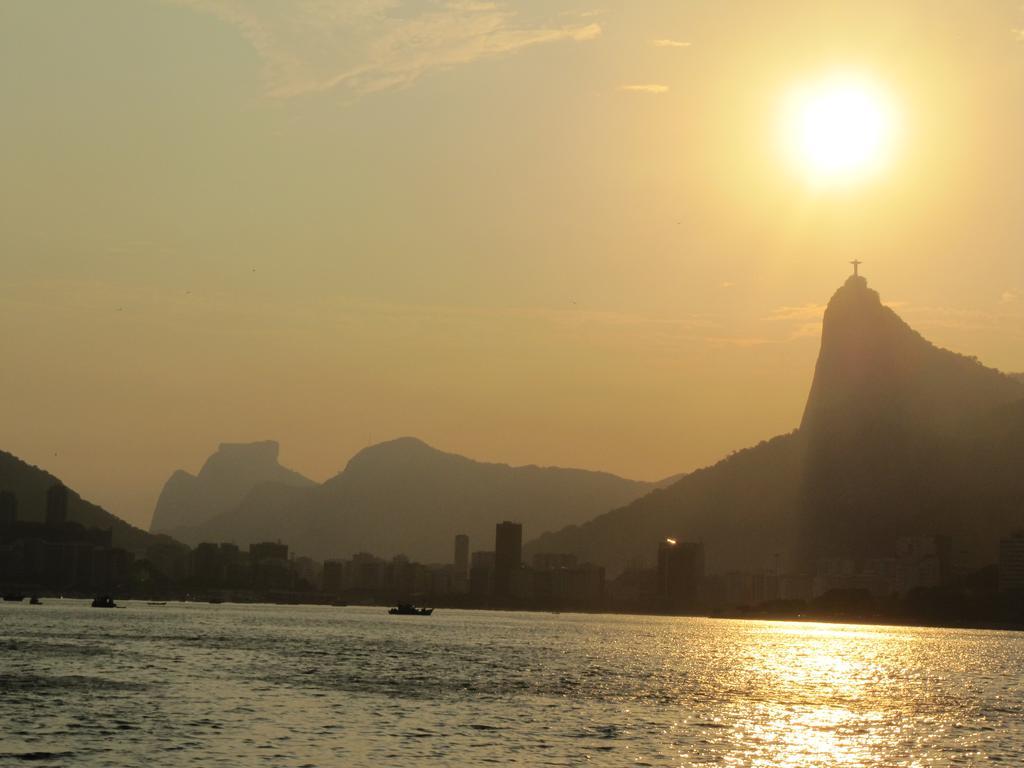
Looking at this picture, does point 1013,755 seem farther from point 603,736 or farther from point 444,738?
point 444,738

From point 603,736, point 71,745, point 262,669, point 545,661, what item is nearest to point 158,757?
Result: point 71,745

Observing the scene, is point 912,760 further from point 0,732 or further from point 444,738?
point 0,732

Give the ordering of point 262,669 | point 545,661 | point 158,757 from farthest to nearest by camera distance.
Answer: point 545,661, point 262,669, point 158,757

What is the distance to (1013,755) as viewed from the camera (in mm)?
84375

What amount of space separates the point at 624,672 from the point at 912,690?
29.4 metres

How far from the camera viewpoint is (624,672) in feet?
498

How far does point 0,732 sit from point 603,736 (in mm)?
34050

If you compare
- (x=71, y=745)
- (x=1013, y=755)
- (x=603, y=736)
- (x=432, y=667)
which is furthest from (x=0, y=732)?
(x=432, y=667)

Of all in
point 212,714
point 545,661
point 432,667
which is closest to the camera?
point 212,714

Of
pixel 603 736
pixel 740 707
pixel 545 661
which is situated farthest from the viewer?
pixel 545 661

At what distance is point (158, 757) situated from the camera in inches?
2852

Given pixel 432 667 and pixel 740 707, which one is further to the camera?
pixel 432 667

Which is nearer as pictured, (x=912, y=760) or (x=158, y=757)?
(x=158, y=757)

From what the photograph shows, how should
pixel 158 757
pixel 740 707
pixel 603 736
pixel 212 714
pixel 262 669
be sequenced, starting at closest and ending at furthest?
1. pixel 158 757
2. pixel 603 736
3. pixel 212 714
4. pixel 740 707
5. pixel 262 669
